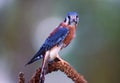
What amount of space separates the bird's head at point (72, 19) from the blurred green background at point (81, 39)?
0.07ft

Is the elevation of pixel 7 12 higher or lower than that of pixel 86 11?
higher

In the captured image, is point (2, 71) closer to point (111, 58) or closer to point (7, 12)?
point (7, 12)

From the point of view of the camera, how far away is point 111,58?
1310 mm

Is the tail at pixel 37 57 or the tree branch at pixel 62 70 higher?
the tail at pixel 37 57

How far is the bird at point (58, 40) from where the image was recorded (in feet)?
4.22

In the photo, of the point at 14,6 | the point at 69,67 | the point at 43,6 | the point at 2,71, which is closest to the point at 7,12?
the point at 14,6

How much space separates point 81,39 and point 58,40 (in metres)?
0.11

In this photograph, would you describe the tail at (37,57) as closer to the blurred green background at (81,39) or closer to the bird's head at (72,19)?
the blurred green background at (81,39)

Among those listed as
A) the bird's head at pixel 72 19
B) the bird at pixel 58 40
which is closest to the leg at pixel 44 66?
the bird at pixel 58 40

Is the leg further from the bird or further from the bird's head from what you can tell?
the bird's head

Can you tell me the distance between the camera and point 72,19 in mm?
1285

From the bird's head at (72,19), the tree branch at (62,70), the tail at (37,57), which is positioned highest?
the bird's head at (72,19)

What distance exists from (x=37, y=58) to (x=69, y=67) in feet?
0.52

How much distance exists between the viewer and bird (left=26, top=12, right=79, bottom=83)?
4.22 ft
